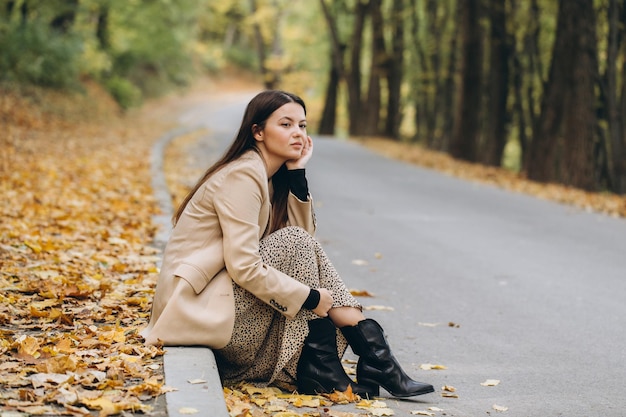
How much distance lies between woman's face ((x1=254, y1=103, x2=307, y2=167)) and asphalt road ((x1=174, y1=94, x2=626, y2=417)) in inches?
58.3

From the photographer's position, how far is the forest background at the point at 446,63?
20047 mm

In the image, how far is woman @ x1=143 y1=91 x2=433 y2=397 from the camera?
4758 millimetres

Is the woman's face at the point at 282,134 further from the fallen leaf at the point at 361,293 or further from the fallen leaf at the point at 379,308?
the fallen leaf at the point at 361,293

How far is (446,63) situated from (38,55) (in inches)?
612

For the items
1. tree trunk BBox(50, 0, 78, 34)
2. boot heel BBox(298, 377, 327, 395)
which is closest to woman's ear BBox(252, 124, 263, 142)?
boot heel BBox(298, 377, 327, 395)

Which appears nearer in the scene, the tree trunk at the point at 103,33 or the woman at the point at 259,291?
the woman at the point at 259,291

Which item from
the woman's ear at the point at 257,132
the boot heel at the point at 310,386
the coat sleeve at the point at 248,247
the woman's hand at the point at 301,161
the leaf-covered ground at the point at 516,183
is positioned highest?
the woman's ear at the point at 257,132

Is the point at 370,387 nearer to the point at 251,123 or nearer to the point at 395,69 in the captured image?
the point at 251,123

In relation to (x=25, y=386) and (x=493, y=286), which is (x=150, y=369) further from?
(x=493, y=286)

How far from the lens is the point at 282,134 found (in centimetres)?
515

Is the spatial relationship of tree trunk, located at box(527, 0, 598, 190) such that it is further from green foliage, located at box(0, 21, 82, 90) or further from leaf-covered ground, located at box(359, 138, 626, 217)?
green foliage, located at box(0, 21, 82, 90)

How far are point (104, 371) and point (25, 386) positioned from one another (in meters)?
0.40

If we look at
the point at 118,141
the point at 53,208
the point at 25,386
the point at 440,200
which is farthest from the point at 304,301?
the point at 118,141

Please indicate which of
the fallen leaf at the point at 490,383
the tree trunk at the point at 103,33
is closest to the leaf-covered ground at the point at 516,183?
the fallen leaf at the point at 490,383
